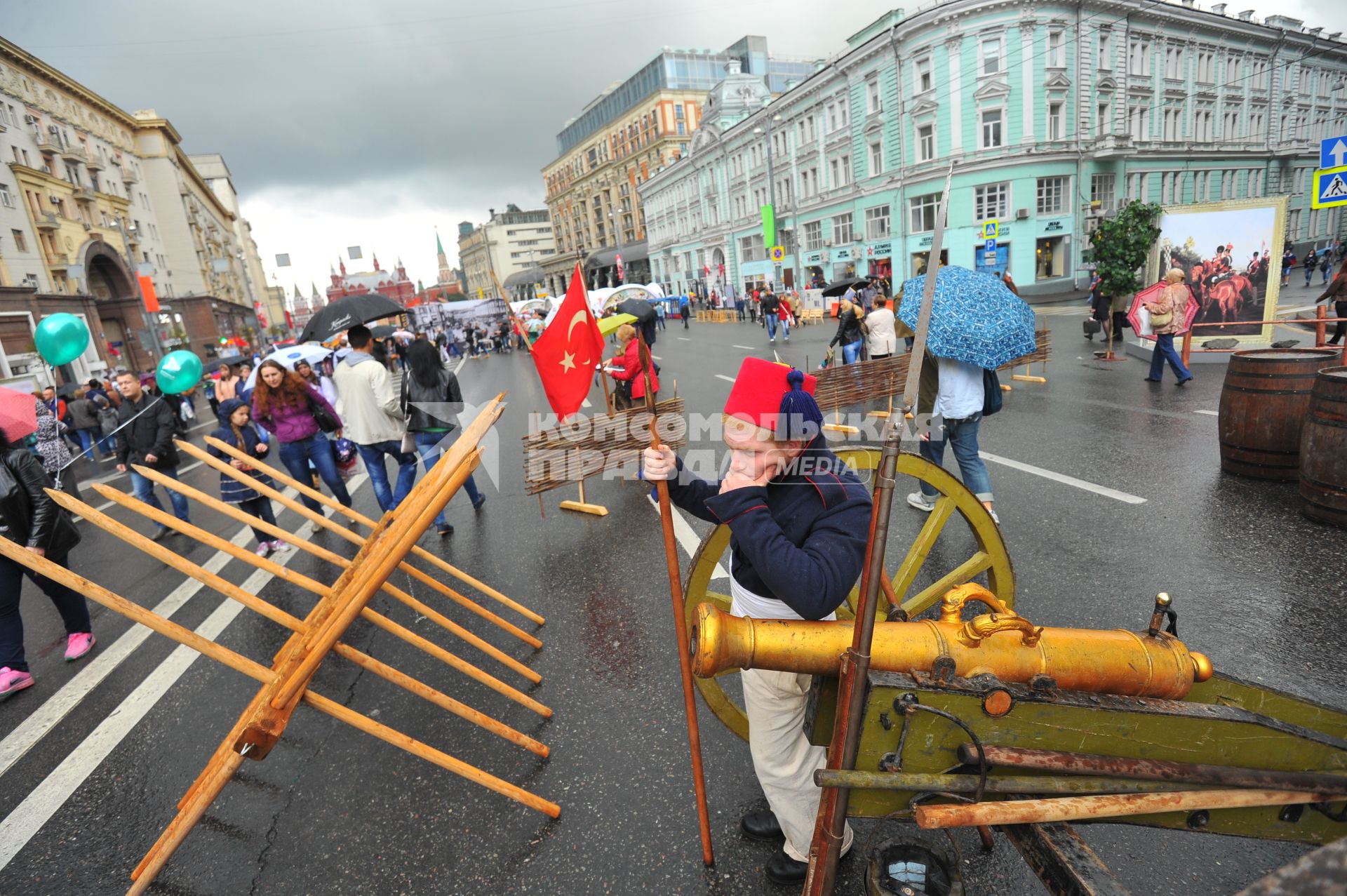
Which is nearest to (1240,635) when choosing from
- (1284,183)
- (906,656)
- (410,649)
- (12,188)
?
(906,656)

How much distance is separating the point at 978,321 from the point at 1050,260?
112 feet

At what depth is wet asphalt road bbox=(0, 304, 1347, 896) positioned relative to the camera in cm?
236

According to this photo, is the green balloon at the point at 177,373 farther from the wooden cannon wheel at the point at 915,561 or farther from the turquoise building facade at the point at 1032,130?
the turquoise building facade at the point at 1032,130

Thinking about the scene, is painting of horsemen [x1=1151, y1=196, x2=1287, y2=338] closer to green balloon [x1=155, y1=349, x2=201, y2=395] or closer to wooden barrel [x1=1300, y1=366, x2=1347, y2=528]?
wooden barrel [x1=1300, y1=366, x2=1347, y2=528]

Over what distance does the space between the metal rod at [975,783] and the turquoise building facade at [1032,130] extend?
2126 cm

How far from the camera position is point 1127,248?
1231 centimetres

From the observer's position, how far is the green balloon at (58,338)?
688 centimetres

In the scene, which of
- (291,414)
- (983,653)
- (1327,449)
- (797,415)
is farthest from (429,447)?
(1327,449)

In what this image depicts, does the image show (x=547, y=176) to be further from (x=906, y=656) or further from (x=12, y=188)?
(x=906, y=656)

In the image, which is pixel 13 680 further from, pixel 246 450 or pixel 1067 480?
pixel 1067 480

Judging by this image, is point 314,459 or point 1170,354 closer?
point 314,459

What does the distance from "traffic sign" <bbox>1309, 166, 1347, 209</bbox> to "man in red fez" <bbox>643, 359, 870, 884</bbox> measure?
12418 millimetres

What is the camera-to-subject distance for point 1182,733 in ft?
5.09

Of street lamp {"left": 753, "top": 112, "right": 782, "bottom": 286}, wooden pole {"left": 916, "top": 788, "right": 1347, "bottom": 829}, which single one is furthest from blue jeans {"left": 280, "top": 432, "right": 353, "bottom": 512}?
street lamp {"left": 753, "top": 112, "right": 782, "bottom": 286}
